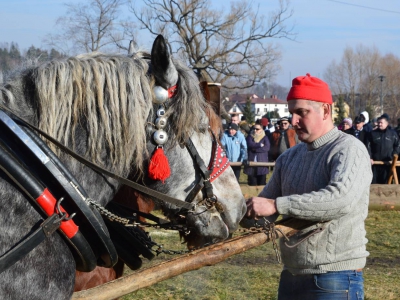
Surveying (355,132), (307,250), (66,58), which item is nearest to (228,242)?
(307,250)

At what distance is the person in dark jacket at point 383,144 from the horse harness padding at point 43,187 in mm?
9426

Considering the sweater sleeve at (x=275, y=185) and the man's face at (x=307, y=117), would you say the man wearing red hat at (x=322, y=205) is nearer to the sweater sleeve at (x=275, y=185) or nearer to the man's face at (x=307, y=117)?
the man's face at (x=307, y=117)

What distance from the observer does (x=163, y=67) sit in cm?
237

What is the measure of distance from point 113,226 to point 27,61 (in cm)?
94

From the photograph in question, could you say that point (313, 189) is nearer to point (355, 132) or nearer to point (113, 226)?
point (113, 226)

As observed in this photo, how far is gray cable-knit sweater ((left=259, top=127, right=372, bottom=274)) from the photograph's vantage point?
2.69 meters

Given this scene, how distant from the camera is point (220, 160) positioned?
257 centimetres

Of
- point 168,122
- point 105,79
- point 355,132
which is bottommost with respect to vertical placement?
point 355,132

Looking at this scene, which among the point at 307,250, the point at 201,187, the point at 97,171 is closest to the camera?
the point at 97,171

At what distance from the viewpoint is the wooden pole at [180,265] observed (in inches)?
89.6

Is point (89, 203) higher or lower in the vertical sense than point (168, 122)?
lower

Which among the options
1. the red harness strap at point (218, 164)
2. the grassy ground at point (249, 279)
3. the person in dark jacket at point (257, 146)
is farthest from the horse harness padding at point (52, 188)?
the person in dark jacket at point (257, 146)

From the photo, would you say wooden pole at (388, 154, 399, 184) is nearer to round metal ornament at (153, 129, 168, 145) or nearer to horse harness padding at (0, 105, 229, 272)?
round metal ornament at (153, 129, 168, 145)

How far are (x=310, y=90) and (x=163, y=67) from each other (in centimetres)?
87
